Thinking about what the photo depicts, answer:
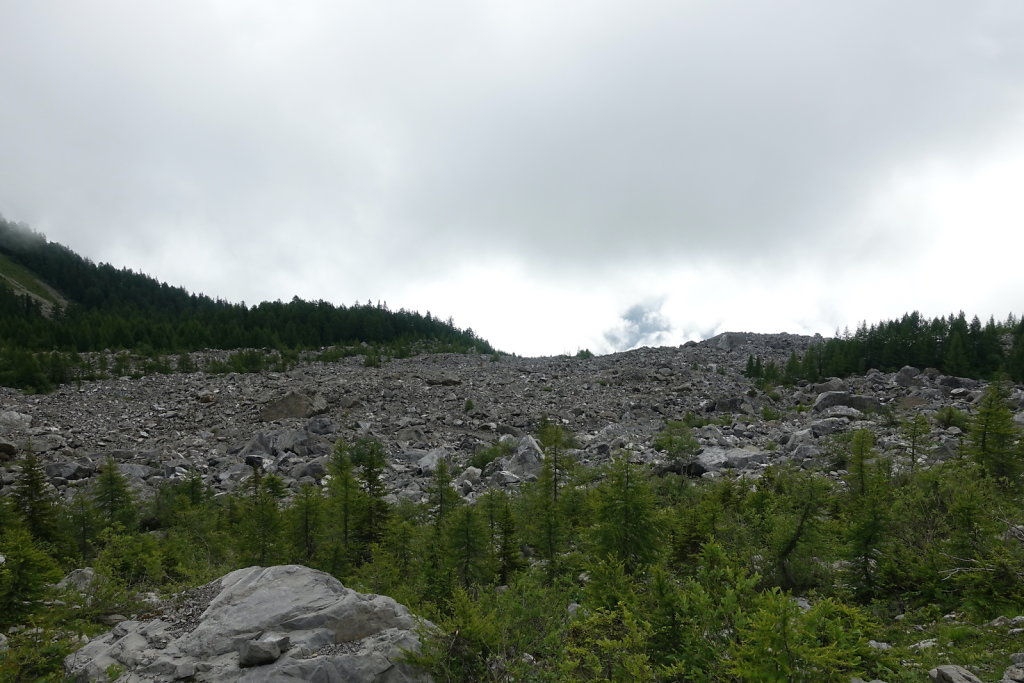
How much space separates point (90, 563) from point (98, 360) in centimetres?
5874

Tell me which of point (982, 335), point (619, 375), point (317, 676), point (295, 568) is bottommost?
point (317, 676)

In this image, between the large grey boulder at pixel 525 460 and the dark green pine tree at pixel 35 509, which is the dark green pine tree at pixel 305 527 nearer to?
the dark green pine tree at pixel 35 509

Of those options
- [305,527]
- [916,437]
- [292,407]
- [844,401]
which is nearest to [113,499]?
[305,527]

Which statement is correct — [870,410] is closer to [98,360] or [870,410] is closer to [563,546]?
[563,546]

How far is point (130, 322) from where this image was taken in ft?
297

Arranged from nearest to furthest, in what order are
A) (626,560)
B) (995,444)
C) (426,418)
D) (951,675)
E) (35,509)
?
(951,675), (626,560), (995,444), (35,509), (426,418)

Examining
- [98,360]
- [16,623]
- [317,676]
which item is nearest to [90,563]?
[16,623]

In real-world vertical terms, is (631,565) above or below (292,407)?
below

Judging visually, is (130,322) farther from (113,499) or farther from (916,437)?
(916,437)

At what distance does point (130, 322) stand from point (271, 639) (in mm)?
103737

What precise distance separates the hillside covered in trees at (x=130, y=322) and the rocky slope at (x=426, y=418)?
1746cm

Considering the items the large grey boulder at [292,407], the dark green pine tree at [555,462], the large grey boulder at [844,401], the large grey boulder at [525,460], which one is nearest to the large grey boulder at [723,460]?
the dark green pine tree at [555,462]

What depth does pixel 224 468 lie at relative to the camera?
1291 inches

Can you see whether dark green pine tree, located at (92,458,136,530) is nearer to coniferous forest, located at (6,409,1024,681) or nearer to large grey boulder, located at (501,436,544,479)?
coniferous forest, located at (6,409,1024,681)
